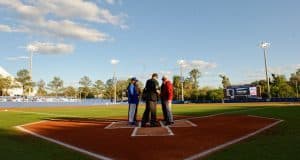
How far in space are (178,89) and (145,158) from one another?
336 ft

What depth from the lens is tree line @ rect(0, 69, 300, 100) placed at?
8131cm

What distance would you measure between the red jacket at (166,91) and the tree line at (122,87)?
67.0m

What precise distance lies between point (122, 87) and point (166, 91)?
116 meters

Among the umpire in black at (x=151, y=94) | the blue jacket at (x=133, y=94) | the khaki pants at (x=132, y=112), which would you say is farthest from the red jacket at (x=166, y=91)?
the khaki pants at (x=132, y=112)

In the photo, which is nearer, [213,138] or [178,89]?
[213,138]

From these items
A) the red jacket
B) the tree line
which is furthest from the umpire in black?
the tree line

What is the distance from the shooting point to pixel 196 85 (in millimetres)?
118625

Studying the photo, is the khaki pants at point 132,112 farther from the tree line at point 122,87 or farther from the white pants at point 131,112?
the tree line at point 122,87

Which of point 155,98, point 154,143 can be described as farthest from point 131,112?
point 154,143

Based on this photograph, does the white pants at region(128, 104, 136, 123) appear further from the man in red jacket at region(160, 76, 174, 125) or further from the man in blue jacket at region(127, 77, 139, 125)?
the man in red jacket at region(160, 76, 174, 125)

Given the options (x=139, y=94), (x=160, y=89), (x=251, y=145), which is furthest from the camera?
(x=139, y=94)

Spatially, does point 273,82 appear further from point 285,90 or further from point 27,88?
point 27,88

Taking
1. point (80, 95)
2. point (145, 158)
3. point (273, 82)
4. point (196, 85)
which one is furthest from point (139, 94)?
point (80, 95)

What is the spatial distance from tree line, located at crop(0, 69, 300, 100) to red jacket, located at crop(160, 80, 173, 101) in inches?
2637
